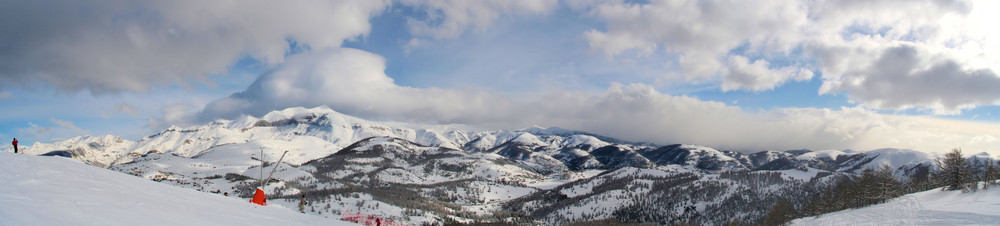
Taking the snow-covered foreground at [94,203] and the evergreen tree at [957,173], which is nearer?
the snow-covered foreground at [94,203]

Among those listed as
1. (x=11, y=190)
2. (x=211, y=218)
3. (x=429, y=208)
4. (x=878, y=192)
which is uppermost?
(x=11, y=190)

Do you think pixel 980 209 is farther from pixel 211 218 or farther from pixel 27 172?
Answer: pixel 27 172

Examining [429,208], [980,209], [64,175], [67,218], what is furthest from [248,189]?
[980,209]

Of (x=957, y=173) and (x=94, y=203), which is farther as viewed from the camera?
(x=957, y=173)

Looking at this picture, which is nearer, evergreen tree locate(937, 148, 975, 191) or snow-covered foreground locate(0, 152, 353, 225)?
snow-covered foreground locate(0, 152, 353, 225)

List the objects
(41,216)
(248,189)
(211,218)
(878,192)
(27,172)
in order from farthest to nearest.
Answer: (248,189)
(878,192)
(27,172)
(211,218)
(41,216)

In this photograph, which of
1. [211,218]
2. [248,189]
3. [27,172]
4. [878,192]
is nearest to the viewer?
[211,218]

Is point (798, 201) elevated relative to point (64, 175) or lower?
lower

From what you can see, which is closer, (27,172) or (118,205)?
(118,205)
